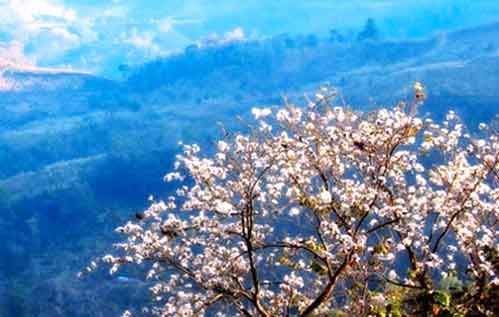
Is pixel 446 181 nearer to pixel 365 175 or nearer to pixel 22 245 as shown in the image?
pixel 365 175

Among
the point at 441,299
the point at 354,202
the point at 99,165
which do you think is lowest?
the point at 441,299

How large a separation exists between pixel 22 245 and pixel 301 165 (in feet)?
350

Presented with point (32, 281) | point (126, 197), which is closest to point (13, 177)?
point (126, 197)

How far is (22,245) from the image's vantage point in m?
112

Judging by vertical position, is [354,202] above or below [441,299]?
above

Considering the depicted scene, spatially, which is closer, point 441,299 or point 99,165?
point 441,299

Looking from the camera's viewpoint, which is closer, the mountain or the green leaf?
the green leaf

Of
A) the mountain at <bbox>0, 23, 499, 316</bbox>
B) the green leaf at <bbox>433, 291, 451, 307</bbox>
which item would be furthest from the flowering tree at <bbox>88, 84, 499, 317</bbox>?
the mountain at <bbox>0, 23, 499, 316</bbox>

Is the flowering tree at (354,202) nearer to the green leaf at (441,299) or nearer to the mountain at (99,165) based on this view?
the green leaf at (441,299)

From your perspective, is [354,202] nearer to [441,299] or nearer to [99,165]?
[441,299]

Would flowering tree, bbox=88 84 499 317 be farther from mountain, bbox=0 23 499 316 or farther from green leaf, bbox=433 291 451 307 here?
mountain, bbox=0 23 499 316

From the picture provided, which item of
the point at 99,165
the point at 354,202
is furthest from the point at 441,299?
the point at 99,165

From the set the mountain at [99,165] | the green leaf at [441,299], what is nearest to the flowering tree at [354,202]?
the green leaf at [441,299]

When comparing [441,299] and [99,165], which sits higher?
[99,165]
